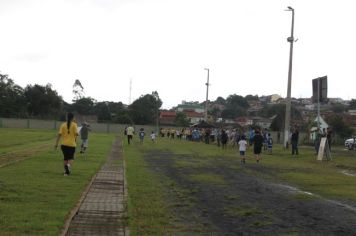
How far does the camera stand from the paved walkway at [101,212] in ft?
26.0

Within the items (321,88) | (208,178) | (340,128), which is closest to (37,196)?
(208,178)

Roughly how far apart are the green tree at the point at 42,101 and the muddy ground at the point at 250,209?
379 feet

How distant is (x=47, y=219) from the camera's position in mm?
8273

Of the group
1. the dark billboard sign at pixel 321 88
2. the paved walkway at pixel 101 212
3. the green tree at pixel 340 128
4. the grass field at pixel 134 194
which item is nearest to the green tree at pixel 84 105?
the green tree at pixel 340 128

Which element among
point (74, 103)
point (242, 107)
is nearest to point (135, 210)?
point (74, 103)

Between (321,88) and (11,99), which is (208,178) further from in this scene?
(11,99)

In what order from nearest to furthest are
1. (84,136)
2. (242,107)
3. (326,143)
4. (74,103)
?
(84,136), (326,143), (74,103), (242,107)

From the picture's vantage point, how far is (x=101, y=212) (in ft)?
30.8

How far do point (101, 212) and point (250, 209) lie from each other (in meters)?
2.94

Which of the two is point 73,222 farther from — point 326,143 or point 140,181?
point 326,143

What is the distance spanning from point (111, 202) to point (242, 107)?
18982cm

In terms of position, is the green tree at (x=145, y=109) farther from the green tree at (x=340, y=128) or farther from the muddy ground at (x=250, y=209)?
the muddy ground at (x=250, y=209)

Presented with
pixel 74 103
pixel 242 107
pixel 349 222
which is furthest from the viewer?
pixel 242 107

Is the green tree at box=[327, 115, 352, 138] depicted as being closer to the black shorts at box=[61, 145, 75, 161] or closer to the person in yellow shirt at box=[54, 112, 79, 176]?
the person in yellow shirt at box=[54, 112, 79, 176]
